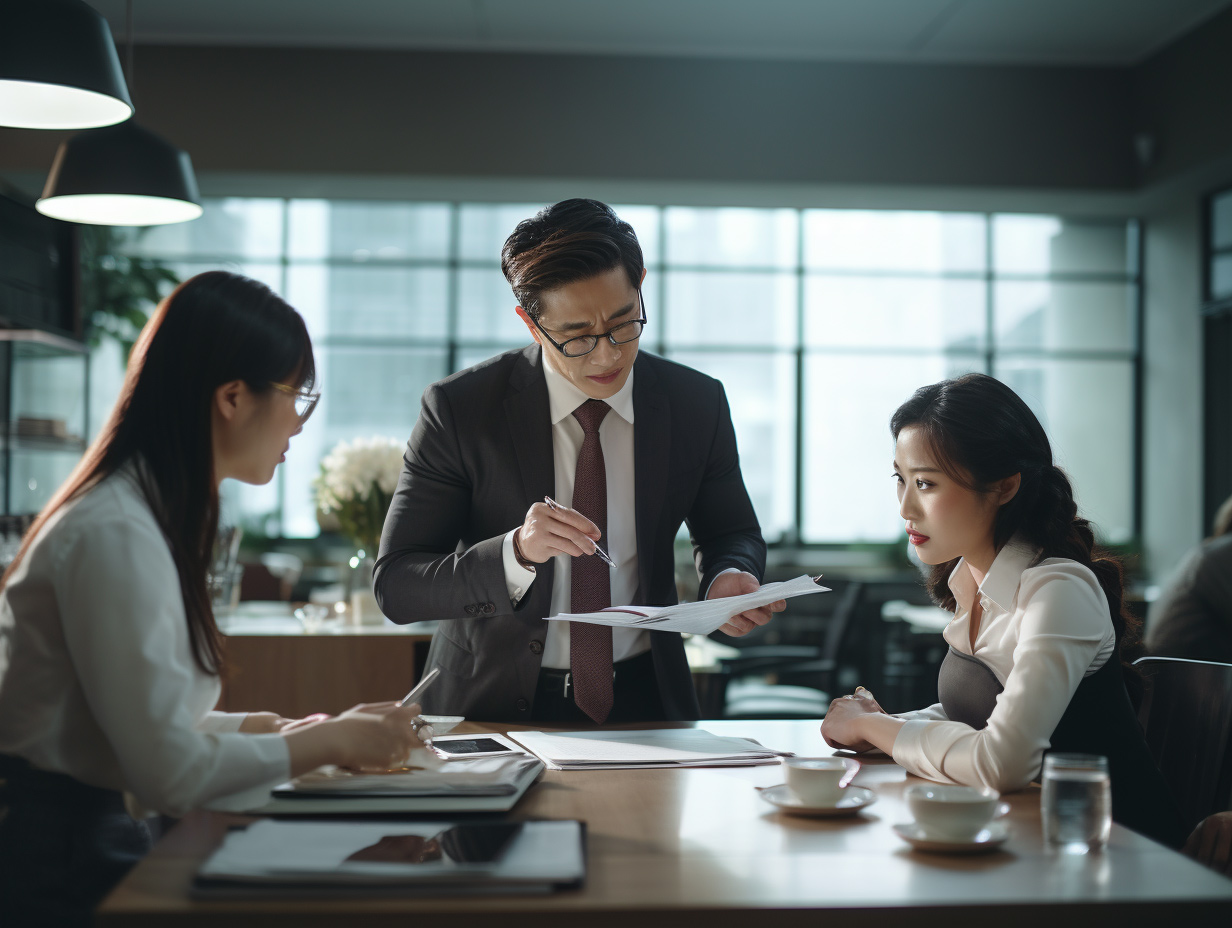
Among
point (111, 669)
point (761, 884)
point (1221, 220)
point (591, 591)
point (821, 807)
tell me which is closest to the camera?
point (761, 884)

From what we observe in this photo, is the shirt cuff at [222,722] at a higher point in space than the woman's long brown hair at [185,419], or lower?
lower

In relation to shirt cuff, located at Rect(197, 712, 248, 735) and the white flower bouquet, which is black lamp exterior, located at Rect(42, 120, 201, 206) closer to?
the white flower bouquet

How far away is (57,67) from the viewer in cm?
230

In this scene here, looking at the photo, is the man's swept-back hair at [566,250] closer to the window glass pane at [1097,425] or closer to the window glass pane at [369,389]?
the window glass pane at [369,389]

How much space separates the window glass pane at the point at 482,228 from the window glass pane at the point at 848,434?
2484 millimetres

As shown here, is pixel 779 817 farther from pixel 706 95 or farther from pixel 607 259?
pixel 706 95

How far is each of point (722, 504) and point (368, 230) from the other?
603 centimetres

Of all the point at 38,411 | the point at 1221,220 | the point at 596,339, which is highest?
the point at 1221,220

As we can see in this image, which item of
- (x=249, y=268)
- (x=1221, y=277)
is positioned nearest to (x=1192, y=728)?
(x=1221, y=277)

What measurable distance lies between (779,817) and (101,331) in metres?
5.91

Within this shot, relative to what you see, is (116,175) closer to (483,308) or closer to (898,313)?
(483,308)

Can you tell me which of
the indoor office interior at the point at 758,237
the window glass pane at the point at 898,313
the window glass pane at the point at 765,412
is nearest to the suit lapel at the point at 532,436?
the indoor office interior at the point at 758,237

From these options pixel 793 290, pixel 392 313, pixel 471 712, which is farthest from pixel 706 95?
pixel 471 712

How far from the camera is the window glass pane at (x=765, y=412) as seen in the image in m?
7.48
